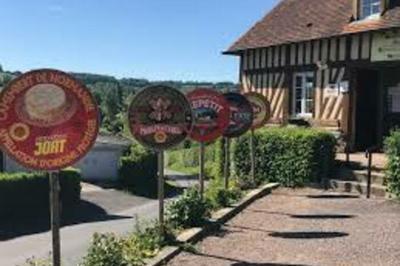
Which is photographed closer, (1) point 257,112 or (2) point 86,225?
(1) point 257,112

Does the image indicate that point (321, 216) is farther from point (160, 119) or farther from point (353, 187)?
point (353, 187)

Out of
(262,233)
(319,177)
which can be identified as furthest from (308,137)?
(262,233)

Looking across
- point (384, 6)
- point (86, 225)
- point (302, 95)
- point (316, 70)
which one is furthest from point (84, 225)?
point (384, 6)

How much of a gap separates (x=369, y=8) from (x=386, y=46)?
5.77 ft

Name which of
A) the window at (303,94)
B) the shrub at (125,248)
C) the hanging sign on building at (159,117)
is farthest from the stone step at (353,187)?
the window at (303,94)

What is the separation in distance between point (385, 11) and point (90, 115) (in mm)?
14401

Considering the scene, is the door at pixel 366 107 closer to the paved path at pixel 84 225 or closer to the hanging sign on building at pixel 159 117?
the paved path at pixel 84 225

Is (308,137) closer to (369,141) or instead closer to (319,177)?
(319,177)

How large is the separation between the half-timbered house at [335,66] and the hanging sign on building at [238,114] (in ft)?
21.0

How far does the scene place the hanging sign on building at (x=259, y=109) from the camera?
606 inches

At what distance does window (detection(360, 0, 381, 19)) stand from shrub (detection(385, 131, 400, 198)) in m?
7.73

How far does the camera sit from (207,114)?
473 inches

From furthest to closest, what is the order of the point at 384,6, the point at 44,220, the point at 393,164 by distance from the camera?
the point at 44,220 → the point at 384,6 → the point at 393,164

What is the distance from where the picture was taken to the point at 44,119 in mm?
6750
